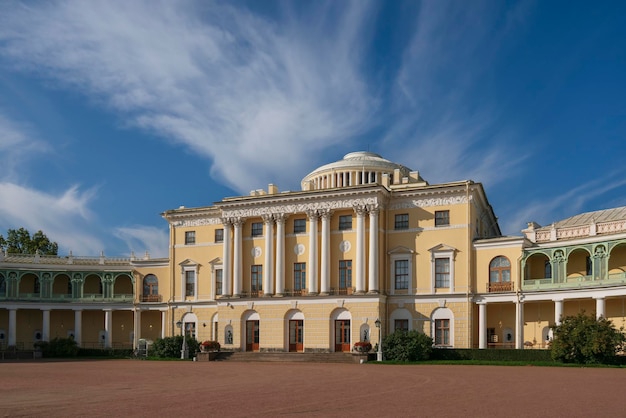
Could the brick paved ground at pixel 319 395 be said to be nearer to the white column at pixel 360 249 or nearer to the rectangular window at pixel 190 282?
the white column at pixel 360 249

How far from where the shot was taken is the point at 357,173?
2315 inches

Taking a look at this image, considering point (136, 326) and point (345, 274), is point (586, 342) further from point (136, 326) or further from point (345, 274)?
point (136, 326)

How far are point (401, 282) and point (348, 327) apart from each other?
5.08m

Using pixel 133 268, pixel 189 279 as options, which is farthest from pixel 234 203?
pixel 133 268

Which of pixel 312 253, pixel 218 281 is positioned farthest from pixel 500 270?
pixel 218 281

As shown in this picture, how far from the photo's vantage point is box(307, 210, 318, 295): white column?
166ft

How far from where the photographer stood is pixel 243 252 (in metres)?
54.3

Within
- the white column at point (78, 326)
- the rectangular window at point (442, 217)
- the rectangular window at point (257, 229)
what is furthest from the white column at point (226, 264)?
the rectangular window at point (442, 217)

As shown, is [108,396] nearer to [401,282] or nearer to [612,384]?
[612,384]

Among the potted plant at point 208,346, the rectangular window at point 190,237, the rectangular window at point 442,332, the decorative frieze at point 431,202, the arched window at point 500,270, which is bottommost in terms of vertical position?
the potted plant at point 208,346

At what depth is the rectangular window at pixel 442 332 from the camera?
48188mm

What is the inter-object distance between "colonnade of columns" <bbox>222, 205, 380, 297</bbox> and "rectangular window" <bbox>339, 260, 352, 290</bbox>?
659 mm

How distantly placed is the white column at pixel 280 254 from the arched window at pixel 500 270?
15091mm

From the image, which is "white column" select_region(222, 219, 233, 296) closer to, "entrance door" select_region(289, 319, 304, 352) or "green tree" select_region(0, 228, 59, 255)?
"entrance door" select_region(289, 319, 304, 352)
